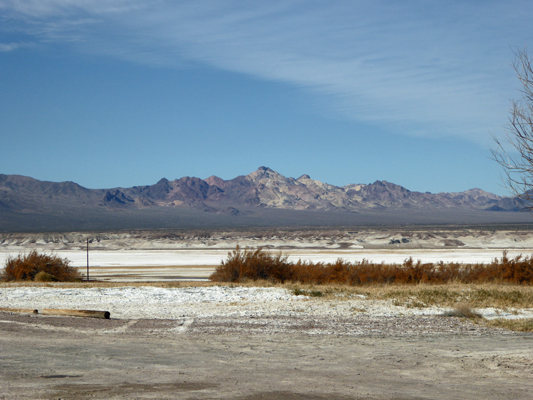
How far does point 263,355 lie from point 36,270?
20.8 metres

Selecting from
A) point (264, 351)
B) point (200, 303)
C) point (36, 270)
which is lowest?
point (200, 303)

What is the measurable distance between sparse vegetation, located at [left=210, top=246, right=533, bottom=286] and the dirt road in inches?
467

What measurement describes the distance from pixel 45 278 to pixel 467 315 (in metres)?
19.4

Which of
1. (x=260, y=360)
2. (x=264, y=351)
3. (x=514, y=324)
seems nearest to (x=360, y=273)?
(x=514, y=324)

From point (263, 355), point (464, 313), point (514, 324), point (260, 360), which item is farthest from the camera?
point (464, 313)

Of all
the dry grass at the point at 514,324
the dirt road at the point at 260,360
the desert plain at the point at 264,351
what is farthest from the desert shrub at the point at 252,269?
the dry grass at the point at 514,324

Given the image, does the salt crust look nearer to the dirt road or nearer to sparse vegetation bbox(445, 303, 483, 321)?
sparse vegetation bbox(445, 303, 483, 321)

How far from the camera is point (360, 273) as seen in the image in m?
25.7

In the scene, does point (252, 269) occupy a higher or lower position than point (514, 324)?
higher

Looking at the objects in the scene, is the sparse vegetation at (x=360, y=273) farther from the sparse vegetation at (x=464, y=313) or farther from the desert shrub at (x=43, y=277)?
the sparse vegetation at (x=464, y=313)

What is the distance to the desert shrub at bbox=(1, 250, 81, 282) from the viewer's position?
2684cm

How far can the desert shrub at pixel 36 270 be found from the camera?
1057 inches

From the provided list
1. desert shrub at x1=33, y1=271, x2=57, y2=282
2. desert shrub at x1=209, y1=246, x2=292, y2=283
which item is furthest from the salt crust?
desert shrub at x1=33, y1=271, x2=57, y2=282

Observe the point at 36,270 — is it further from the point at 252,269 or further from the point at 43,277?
the point at 252,269
